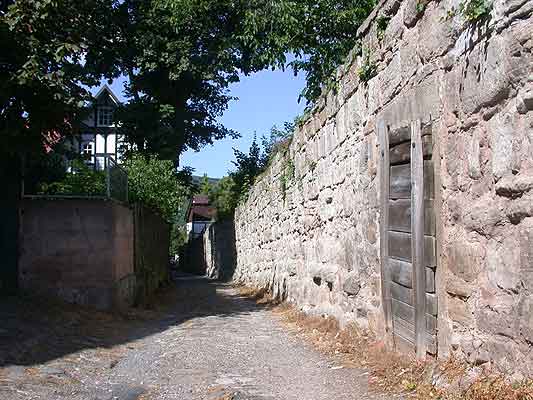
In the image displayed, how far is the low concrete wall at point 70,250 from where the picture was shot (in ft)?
30.8

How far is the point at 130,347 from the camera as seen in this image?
288 inches

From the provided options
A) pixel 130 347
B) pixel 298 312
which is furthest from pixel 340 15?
pixel 130 347

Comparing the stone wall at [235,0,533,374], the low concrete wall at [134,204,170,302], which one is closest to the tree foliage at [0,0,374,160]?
the stone wall at [235,0,533,374]

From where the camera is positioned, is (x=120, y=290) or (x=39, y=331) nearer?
(x=39, y=331)

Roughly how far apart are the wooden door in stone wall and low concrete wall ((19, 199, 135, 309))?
5.35m

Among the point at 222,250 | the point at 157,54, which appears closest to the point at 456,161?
the point at 157,54

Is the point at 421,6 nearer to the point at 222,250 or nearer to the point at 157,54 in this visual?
the point at 157,54

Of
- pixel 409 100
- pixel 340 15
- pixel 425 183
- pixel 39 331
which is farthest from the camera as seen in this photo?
pixel 340 15

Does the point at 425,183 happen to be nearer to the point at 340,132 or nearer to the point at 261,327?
the point at 340,132

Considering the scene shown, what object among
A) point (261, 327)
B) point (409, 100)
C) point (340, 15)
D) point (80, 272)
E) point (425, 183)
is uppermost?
point (340, 15)

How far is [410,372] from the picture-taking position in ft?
15.3

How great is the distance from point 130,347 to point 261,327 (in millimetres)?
2132

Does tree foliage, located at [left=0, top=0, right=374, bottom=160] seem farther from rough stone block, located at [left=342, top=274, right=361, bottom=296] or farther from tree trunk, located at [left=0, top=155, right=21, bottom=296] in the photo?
rough stone block, located at [left=342, top=274, right=361, bottom=296]

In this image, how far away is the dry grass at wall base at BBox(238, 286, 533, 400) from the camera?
348 centimetres
